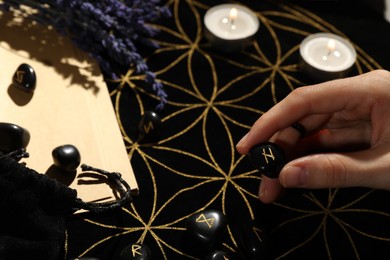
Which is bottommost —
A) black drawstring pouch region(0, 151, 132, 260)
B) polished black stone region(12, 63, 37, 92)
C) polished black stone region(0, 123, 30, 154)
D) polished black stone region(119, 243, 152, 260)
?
polished black stone region(119, 243, 152, 260)

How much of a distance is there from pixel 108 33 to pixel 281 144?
0.36 metres

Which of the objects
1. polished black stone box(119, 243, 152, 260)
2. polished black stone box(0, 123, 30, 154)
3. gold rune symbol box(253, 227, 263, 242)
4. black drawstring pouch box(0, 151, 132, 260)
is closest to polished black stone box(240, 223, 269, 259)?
gold rune symbol box(253, 227, 263, 242)

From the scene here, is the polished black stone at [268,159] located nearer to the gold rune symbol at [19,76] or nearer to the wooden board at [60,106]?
the wooden board at [60,106]

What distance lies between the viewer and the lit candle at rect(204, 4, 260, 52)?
3.23 feet

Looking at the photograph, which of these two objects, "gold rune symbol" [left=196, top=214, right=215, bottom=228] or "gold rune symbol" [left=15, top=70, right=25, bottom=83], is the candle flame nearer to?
"gold rune symbol" [left=196, top=214, right=215, bottom=228]

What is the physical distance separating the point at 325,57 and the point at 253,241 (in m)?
0.40

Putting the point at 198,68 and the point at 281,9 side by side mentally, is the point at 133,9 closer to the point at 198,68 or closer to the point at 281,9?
the point at 198,68

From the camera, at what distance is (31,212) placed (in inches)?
27.2

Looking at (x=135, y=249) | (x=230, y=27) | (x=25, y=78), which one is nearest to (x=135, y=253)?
(x=135, y=249)

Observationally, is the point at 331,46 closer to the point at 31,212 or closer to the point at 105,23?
the point at 105,23

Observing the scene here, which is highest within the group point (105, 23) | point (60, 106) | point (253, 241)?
point (105, 23)

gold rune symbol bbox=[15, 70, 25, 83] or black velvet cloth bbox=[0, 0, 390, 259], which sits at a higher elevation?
gold rune symbol bbox=[15, 70, 25, 83]

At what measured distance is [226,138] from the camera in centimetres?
89

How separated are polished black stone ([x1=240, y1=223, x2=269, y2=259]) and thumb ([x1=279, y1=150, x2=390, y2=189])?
0.31ft
